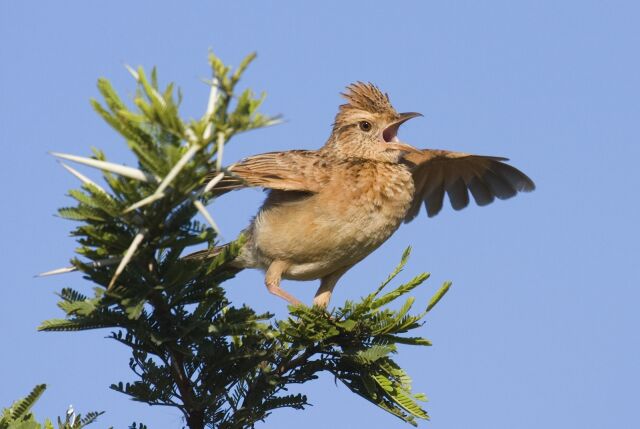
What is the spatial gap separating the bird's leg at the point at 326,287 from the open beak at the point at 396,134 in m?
1.14

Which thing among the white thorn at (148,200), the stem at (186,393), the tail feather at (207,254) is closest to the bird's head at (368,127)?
the tail feather at (207,254)

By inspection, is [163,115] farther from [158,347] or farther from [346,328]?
[346,328]

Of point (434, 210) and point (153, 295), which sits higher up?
point (434, 210)

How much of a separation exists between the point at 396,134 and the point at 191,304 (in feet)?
13.7

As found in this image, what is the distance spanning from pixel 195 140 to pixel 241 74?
31 cm

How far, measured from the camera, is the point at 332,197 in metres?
6.60

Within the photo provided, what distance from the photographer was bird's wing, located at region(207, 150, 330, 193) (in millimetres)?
6629

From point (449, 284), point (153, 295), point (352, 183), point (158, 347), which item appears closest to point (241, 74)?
point (153, 295)

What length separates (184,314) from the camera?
12.6 ft

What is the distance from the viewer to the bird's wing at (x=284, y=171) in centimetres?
663

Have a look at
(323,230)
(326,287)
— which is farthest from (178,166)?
(326,287)

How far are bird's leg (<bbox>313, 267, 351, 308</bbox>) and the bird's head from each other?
971 mm

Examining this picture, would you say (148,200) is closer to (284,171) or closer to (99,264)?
(99,264)

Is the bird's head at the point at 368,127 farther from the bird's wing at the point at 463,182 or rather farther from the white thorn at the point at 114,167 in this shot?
the white thorn at the point at 114,167
